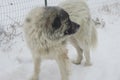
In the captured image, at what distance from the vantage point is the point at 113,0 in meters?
8.18

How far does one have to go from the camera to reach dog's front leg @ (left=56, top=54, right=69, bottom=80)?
3.88 meters

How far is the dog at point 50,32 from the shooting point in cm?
357

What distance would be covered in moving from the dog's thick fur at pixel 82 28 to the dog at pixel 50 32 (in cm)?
44

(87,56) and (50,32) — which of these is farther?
(87,56)

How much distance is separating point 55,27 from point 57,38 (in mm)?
195

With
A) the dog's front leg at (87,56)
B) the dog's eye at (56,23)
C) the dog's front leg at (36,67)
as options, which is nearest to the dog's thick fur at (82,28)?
the dog's front leg at (87,56)

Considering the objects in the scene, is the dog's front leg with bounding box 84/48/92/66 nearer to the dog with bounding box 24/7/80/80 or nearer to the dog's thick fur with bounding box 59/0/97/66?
the dog's thick fur with bounding box 59/0/97/66

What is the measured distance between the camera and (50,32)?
11.8 feet

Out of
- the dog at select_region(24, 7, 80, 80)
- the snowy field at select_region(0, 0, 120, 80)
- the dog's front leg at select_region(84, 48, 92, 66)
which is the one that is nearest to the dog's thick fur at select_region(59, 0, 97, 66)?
the dog's front leg at select_region(84, 48, 92, 66)

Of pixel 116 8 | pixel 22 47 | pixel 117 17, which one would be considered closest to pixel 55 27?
pixel 22 47

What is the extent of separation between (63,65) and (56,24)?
0.72 meters

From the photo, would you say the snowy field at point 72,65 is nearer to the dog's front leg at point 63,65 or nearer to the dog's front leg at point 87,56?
the dog's front leg at point 87,56

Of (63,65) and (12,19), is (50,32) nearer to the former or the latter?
(63,65)

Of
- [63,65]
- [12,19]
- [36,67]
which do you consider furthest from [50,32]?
[12,19]
